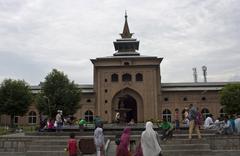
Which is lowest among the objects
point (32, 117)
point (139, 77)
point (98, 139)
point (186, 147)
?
point (186, 147)

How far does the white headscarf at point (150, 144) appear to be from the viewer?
918 cm

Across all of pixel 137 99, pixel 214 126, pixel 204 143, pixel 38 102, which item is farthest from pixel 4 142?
pixel 137 99

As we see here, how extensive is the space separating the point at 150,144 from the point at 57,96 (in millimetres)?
42355

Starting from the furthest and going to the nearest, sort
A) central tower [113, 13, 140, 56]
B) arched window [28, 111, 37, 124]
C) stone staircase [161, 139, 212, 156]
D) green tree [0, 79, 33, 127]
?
central tower [113, 13, 140, 56] < arched window [28, 111, 37, 124] < green tree [0, 79, 33, 127] < stone staircase [161, 139, 212, 156]

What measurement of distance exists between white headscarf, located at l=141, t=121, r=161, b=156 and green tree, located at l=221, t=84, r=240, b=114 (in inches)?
1857

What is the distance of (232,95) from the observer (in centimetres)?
5353

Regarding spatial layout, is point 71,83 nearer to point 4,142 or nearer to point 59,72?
point 59,72

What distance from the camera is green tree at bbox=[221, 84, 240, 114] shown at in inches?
2104

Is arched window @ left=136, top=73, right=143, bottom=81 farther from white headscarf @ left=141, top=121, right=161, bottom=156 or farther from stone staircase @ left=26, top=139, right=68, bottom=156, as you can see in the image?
white headscarf @ left=141, top=121, right=161, bottom=156

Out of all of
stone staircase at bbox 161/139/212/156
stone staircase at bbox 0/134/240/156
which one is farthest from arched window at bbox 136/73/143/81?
stone staircase at bbox 161/139/212/156

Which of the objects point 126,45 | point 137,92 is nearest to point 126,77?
point 137,92

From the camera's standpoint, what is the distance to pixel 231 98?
53.4 m

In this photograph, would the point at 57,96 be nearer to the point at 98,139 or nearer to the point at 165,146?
the point at 165,146

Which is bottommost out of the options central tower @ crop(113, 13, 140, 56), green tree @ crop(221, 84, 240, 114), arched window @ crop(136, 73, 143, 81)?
green tree @ crop(221, 84, 240, 114)
